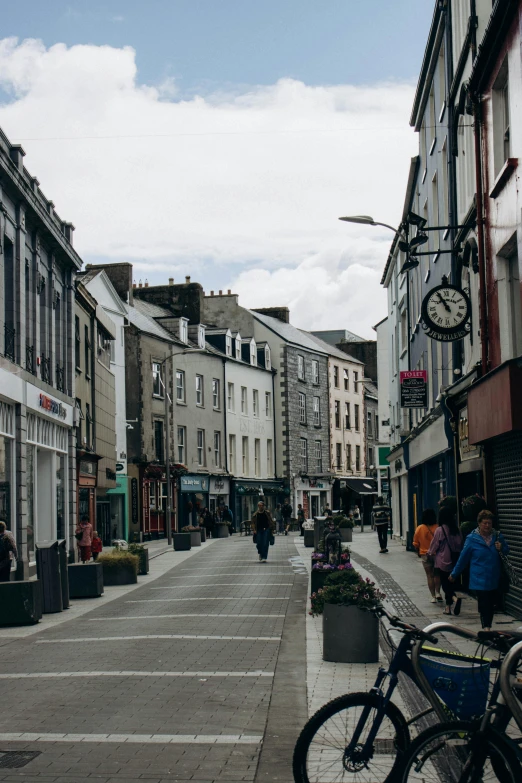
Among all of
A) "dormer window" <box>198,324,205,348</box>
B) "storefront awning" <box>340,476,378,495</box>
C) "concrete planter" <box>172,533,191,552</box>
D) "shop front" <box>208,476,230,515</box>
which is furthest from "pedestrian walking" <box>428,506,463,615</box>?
"storefront awning" <box>340,476,378,495</box>

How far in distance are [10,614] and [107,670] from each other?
5.35 metres

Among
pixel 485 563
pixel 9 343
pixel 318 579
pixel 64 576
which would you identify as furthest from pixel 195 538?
pixel 485 563

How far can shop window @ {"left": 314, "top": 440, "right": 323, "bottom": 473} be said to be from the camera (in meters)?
73.2

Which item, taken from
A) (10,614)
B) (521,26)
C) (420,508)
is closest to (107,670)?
(10,614)

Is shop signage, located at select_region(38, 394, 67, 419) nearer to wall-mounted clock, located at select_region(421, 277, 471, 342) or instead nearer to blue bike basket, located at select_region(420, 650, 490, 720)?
wall-mounted clock, located at select_region(421, 277, 471, 342)

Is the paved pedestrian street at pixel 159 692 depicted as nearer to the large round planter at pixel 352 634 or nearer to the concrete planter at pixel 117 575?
the large round planter at pixel 352 634

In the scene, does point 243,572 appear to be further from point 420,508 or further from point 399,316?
point 399,316

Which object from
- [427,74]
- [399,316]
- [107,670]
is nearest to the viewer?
[107,670]

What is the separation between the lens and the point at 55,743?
7863 millimetres

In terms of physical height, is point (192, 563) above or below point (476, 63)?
below

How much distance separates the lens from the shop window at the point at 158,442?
173 ft

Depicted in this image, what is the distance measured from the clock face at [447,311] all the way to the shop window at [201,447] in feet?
129

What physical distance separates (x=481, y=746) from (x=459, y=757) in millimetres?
205

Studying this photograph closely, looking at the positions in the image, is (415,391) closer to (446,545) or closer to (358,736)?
(446,545)
